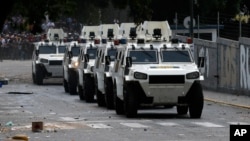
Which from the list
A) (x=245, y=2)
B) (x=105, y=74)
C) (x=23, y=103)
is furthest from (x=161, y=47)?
(x=245, y=2)

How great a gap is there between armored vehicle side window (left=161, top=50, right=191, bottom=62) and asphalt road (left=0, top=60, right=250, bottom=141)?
1532mm

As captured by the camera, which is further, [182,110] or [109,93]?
[109,93]

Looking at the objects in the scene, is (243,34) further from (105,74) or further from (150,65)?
(150,65)

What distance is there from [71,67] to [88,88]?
5803mm

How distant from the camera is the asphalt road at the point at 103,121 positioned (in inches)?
824

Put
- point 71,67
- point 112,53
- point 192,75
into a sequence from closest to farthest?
1. point 192,75
2. point 112,53
3. point 71,67

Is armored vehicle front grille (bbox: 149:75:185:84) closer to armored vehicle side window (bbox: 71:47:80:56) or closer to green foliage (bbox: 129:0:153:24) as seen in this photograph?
green foliage (bbox: 129:0:153:24)

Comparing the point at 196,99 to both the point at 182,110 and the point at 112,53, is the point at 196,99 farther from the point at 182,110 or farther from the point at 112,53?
the point at 112,53

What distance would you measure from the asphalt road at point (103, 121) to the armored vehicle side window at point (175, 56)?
60.3 inches

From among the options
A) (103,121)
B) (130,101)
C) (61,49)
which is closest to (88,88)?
(130,101)

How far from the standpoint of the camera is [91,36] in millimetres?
42312

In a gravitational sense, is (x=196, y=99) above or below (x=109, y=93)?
above

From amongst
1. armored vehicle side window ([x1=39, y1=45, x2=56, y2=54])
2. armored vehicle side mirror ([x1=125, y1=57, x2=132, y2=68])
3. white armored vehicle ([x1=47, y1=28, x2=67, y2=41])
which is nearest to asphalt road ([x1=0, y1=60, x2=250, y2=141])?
armored vehicle side mirror ([x1=125, y1=57, x2=132, y2=68])

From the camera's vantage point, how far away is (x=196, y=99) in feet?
86.7
